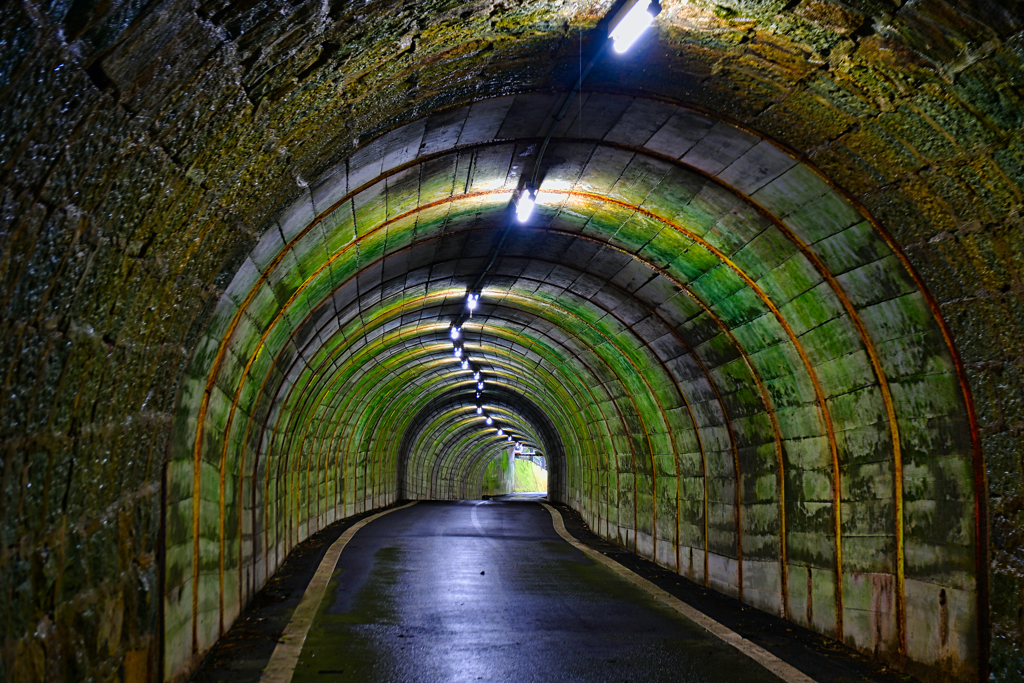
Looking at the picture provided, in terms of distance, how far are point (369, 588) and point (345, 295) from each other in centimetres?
425

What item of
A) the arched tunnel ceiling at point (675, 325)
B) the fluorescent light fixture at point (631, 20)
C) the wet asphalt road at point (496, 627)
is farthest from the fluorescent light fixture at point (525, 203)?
the wet asphalt road at point (496, 627)

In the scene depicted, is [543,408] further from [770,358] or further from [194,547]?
[194,547]

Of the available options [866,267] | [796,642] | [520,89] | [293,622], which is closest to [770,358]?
[866,267]

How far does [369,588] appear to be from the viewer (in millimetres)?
11398

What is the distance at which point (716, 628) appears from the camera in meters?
9.11

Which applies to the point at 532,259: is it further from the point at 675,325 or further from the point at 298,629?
→ the point at 298,629

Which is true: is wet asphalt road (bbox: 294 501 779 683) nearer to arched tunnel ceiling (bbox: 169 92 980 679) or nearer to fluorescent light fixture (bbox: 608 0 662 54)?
arched tunnel ceiling (bbox: 169 92 980 679)

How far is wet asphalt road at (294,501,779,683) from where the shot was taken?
23.9 ft

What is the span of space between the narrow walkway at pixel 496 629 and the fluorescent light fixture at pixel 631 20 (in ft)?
17.4

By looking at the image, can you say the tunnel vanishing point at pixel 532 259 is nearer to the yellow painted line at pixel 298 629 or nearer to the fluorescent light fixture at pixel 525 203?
the fluorescent light fixture at pixel 525 203

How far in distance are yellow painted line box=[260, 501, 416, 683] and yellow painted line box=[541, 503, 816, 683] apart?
4.42 meters

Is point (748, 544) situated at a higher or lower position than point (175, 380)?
lower

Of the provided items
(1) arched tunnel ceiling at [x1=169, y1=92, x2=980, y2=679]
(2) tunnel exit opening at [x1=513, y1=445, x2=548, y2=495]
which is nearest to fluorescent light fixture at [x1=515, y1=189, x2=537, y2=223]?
(1) arched tunnel ceiling at [x1=169, y1=92, x2=980, y2=679]

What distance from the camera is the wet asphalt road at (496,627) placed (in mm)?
7277
